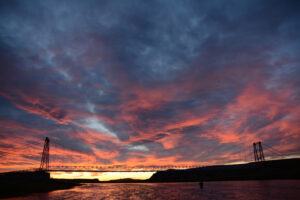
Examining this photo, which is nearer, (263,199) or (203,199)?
(263,199)

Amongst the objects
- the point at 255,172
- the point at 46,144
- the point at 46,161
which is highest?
the point at 46,144

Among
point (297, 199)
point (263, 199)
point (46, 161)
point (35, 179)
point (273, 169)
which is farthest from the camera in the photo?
point (273, 169)

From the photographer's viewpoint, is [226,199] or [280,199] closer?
[280,199]

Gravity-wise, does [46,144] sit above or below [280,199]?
above

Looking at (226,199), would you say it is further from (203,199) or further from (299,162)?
(299,162)

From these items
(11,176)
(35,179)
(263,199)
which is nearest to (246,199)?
(263,199)

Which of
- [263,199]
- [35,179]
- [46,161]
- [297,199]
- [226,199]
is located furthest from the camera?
[46,161]

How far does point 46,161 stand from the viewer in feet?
518

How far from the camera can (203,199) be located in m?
47.8

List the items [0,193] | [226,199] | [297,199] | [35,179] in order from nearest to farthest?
[297,199] → [226,199] → [0,193] → [35,179]

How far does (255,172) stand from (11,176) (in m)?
178

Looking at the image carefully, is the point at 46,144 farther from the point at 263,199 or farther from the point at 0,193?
the point at 263,199

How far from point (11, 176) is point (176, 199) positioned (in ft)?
385

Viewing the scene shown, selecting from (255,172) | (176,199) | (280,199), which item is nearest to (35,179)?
(176,199)
